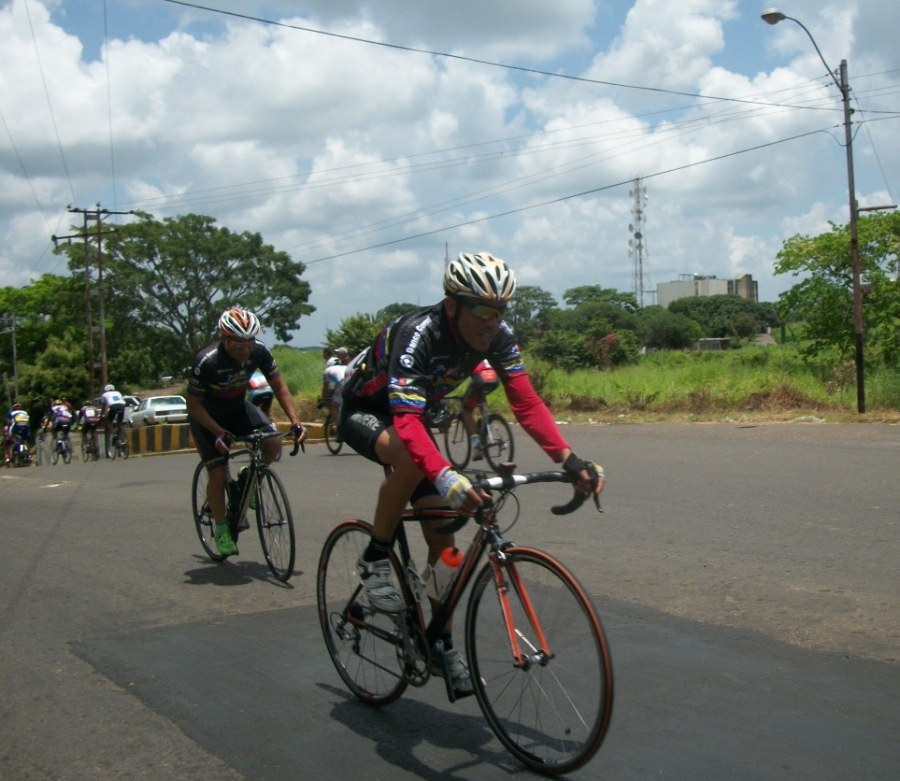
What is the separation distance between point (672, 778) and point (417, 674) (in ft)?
3.72

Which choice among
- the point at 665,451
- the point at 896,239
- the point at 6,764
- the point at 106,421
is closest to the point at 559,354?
the point at 896,239

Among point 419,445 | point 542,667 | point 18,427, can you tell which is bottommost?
point 18,427

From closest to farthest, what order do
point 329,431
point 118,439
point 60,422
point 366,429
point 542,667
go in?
point 542,667
point 366,429
point 329,431
point 118,439
point 60,422

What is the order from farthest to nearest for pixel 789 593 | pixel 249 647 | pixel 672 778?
pixel 789 593, pixel 249 647, pixel 672 778

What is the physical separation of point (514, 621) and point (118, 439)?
893 inches

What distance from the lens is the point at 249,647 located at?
5336mm

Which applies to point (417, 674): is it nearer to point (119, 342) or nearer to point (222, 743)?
point (222, 743)

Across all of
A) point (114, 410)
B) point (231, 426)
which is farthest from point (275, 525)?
point (114, 410)

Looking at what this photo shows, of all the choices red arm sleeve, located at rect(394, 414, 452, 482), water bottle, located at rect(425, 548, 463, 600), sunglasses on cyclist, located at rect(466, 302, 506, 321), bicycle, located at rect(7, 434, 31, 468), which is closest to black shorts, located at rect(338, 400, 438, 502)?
water bottle, located at rect(425, 548, 463, 600)

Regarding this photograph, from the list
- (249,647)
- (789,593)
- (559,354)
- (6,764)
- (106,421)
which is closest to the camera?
(6,764)

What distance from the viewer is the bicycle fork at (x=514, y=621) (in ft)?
11.7

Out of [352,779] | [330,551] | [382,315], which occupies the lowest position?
[352,779]

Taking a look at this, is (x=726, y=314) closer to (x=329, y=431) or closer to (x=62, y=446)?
(x=62, y=446)

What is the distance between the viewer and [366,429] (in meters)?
4.37
